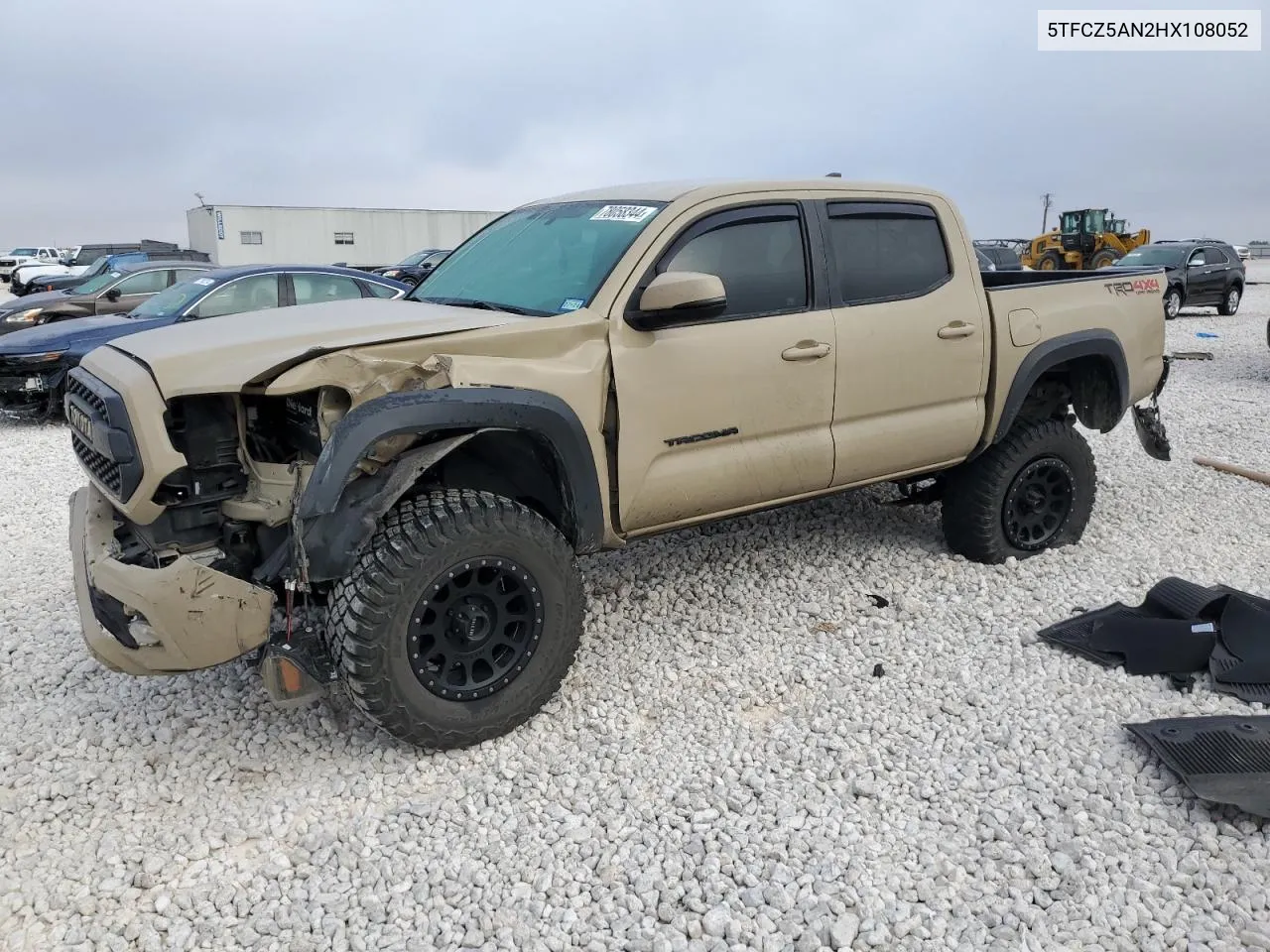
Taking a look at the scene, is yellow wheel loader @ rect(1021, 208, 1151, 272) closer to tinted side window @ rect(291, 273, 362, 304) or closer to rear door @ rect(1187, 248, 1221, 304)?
rear door @ rect(1187, 248, 1221, 304)

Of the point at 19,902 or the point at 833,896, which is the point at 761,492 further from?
the point at 19,902

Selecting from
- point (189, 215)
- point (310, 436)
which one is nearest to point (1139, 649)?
point (310, 436)

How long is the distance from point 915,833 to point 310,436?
7.82ft

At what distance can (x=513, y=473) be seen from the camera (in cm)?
372

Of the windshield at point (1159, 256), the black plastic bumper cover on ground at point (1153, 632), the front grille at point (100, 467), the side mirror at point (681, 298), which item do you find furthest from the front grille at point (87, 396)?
the windshield at point (1159, 256)

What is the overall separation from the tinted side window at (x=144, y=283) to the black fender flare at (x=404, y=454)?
10836 millimetres

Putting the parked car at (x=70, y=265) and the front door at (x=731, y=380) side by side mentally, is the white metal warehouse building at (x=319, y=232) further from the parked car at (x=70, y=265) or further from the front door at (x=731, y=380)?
the front door at (x=731, y=380)

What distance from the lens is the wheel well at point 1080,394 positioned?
527cm

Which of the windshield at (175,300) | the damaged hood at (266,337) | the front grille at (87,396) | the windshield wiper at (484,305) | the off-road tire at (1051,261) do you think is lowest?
the front grille at (87,396)

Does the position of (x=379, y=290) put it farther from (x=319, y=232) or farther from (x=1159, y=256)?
(x=319, y=232)

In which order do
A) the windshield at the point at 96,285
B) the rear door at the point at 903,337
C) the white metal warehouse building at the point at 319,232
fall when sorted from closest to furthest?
the rear door at the point at 903,337 → the windshield at the point at 96,285 → the white metal warehouse building at the point at 319,232

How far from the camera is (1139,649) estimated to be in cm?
396

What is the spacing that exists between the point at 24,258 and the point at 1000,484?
162 feet

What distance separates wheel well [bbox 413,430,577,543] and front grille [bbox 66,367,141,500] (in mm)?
933
